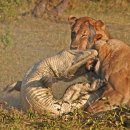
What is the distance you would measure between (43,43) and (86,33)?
723 cm

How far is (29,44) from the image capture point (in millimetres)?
14023

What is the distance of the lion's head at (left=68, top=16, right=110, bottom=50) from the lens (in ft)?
23.7

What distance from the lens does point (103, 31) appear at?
7.39 m

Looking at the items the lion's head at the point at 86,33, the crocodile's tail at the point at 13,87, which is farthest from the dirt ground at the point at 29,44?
the lion's head at the point at 86,33

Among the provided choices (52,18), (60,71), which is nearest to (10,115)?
(60,71)

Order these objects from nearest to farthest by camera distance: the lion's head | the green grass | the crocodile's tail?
the green grass → the crocodile's tail → the lion's head

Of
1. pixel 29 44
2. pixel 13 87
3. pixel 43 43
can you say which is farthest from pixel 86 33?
pixel 43 43

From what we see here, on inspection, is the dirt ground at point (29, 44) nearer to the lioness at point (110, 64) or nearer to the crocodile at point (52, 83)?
the crocodile at point (52, 83)

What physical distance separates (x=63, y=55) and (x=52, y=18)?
1345cm

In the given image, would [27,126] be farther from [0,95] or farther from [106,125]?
[0,95]

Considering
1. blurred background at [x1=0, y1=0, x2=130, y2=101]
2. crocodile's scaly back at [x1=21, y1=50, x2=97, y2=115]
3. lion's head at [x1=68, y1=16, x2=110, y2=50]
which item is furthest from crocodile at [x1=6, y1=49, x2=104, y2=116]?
blurred background at [x1=0, y1=0, x2=130, y2=101]

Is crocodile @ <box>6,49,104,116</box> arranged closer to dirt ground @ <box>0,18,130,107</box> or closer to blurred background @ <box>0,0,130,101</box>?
dirt ground @ <box>0,18,130,107</box>

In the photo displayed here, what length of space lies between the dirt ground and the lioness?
110 centimetres

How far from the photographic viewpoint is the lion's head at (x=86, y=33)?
7.22 meters
